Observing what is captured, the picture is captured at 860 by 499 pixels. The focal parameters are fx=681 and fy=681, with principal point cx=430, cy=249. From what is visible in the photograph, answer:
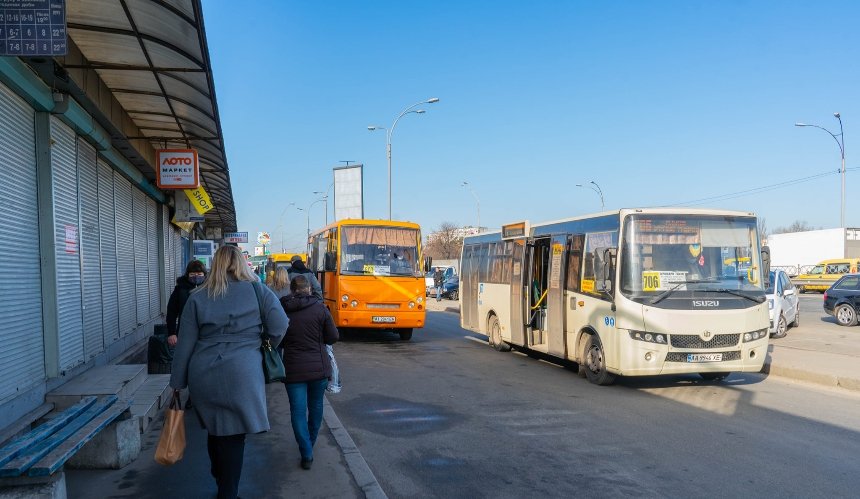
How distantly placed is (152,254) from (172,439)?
15247 millimetres

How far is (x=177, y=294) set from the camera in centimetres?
860

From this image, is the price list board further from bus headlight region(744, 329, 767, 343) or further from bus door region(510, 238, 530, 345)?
bus door region(510, 238, 530, 345)

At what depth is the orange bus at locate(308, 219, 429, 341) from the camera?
16.7m

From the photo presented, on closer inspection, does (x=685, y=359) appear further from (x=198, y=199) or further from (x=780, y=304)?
(x=198, y=199)

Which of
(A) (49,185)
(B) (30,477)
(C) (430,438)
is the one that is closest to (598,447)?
(C) (430,438)

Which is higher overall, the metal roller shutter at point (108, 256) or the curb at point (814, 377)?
the metal roller shutter at point (108, 256)

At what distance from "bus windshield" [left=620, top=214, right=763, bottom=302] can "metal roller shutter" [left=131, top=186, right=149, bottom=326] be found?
11.0m

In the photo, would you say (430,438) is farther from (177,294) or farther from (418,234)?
(418,234)

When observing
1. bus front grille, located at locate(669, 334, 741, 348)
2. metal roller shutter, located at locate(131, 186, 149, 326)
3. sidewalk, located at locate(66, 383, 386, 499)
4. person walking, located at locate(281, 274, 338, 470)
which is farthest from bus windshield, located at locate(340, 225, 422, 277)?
person walking, located at locate(281, 274, 338, 470)

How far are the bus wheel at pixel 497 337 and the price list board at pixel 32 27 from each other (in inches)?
452

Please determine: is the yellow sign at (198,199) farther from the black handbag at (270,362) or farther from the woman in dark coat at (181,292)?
the black handbag at (270,362)

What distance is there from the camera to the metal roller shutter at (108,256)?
11.8m

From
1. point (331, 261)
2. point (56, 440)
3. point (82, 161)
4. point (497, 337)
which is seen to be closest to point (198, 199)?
point (331, 261)

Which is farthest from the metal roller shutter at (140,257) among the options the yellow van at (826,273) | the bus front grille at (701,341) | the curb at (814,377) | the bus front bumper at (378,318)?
the yellow van at (826,273)
